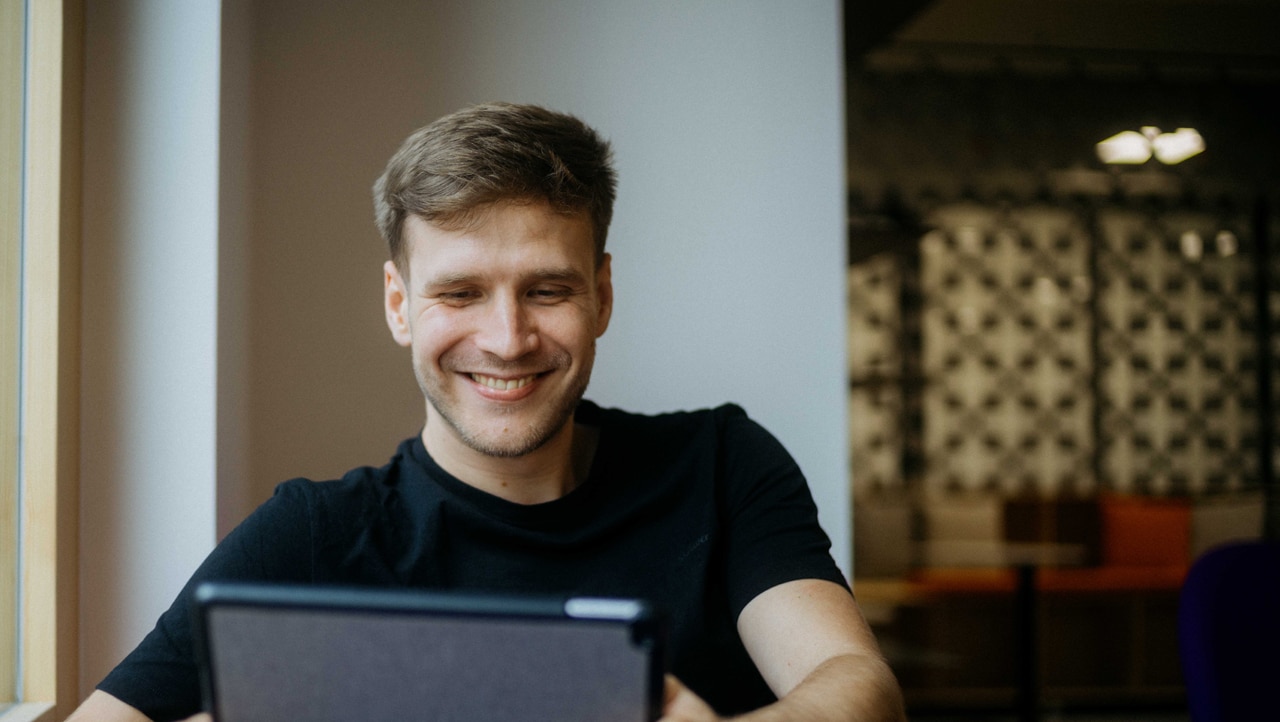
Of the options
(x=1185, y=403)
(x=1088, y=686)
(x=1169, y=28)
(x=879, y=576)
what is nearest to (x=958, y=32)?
(x=1169, y=28)

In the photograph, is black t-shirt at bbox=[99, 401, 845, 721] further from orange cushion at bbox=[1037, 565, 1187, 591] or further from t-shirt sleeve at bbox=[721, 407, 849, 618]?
orange cushion at bbox=[1037, 565, 1187, 591]

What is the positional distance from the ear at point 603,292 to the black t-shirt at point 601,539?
18cm

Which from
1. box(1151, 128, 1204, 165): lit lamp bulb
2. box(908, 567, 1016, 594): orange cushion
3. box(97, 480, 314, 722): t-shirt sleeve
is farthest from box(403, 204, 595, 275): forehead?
box(1151, 128, 1204, 165): lit lamp bulb

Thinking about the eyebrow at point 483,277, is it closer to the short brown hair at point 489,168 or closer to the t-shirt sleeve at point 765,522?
the short brown hair at point 489,168

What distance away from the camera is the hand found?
0.74 m

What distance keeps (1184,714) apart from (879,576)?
→ 61.8 inches

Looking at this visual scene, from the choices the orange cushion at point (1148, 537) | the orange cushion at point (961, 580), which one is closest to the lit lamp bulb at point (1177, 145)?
the orange cushion at point (1148, 537)

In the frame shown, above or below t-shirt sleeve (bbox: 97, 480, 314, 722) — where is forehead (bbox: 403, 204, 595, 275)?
above

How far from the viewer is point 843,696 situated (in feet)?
3.35

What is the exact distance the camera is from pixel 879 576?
17.5 feet

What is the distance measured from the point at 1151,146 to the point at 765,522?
214 inches

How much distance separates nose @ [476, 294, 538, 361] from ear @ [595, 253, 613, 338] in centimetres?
16

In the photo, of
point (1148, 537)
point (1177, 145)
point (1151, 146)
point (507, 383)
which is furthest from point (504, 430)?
point (1177, 145)

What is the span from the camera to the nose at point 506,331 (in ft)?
4.10
